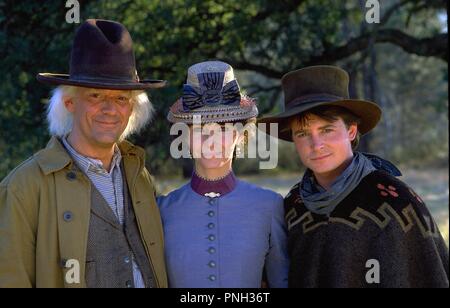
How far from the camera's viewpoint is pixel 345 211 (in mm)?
2887

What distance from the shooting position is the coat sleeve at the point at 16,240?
8.61 feet

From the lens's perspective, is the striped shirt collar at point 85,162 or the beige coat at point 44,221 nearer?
the beige coat at point 44,221

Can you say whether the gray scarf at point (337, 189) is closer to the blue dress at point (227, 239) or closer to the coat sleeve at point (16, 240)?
the blue dress at point (227, 239)

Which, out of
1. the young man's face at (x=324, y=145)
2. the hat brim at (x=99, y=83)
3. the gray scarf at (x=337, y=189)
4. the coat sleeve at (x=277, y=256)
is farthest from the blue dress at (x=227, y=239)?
the hat brim at (x=99, y=83)

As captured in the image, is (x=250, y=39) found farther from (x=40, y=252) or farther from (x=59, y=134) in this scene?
(x=40, y=252)

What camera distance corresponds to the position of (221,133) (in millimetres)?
3006

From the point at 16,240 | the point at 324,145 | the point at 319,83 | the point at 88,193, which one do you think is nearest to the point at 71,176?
the point at 88,193

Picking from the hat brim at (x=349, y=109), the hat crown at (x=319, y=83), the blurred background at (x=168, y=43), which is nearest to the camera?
the hat brim at (x=349, y=109)

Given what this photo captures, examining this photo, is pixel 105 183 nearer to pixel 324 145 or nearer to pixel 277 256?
pixel 277 256

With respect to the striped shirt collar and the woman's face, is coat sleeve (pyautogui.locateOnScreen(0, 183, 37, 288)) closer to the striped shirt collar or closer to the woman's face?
the striped shirt collar

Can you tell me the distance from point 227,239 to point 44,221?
0.86 m

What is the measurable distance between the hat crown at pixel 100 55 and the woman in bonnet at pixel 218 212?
33 centimetres
